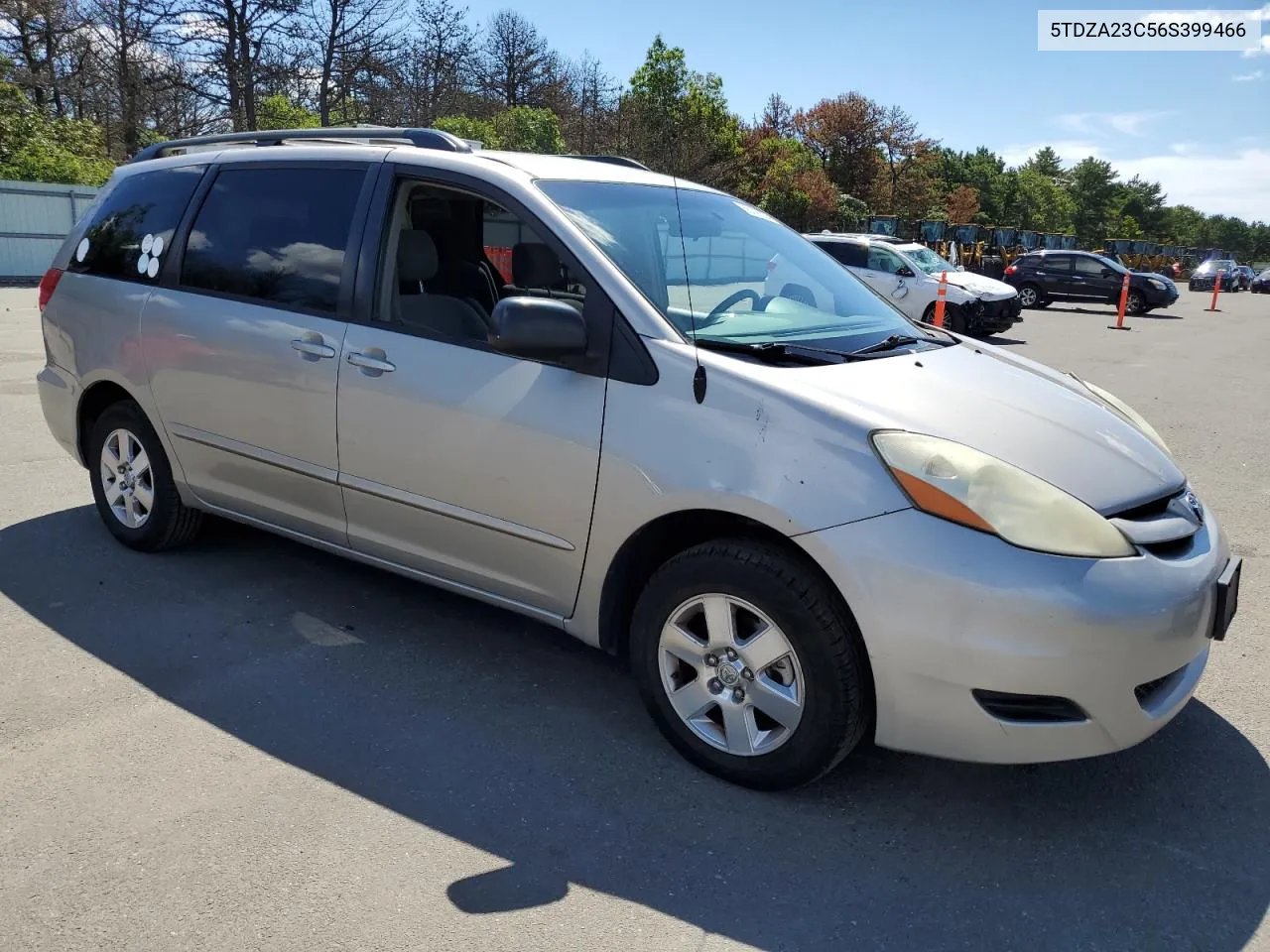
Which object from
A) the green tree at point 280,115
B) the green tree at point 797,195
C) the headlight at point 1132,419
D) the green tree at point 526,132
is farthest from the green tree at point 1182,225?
the headlight at point 1132,419

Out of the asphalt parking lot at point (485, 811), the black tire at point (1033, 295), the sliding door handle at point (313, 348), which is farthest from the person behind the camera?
the black tire at point (1033, 295)

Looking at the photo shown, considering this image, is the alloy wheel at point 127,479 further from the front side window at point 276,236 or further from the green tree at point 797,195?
the green tree at point 797,195

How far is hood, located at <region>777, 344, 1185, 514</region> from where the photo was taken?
2812mm

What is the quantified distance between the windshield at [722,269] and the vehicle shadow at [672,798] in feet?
4.56

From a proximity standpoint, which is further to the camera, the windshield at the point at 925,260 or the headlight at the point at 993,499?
the windshield at the point at 925,260

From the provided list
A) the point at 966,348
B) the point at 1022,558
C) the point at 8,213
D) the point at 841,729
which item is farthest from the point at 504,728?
the point at 8,213

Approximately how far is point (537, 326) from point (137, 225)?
8.55ft

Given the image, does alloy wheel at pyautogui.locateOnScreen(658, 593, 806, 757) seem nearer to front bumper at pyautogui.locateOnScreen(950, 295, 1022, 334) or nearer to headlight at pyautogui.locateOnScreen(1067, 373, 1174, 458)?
headlight at pyautogui.locateOnScreen(1067, 373, 1174, 458)

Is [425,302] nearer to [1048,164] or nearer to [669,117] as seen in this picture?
[669,117]

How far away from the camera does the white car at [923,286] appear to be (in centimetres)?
1695

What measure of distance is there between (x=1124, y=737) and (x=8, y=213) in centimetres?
2507

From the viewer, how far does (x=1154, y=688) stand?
2758 mm

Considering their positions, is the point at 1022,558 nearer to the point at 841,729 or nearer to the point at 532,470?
the point at 841,729

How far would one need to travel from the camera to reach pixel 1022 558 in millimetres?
2555
